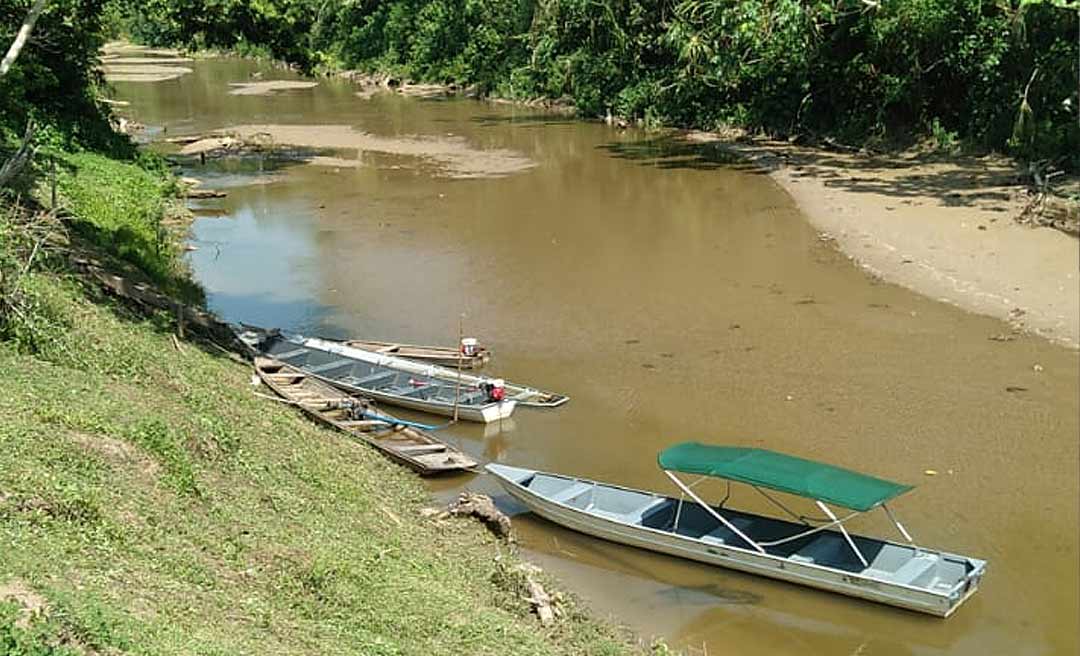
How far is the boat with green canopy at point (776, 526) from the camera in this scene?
36.7ft

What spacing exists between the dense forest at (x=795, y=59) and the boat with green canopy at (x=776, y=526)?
1269 cm

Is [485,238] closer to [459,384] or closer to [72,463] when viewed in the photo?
[459,384]

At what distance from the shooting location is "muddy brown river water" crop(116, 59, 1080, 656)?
38.1ft

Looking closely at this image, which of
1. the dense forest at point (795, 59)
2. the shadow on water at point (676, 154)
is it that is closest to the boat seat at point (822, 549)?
the dense forest at point (795, 59)

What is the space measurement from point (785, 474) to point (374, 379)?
23.7 feet

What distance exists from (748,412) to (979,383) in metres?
3.48

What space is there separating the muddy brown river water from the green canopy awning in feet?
3.32

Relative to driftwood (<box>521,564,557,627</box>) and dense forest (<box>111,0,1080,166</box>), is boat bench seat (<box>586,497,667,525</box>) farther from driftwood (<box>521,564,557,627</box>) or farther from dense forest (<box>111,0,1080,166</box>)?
dense forest (<box>111,0,1080,166</box>)

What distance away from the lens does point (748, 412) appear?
639 inches

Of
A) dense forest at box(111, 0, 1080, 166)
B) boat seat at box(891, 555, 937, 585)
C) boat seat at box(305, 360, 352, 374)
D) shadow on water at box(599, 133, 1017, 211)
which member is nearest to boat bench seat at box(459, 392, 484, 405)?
boat seat at box(305, 360, 352, 374)

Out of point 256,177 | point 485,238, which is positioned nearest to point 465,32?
point 256,177

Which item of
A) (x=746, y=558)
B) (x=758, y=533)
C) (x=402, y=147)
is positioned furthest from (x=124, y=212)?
(x=402, y=147)

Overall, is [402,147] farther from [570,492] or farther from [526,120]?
[570,492]

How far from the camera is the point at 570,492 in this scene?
1327 cm
